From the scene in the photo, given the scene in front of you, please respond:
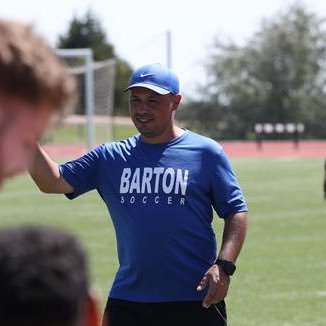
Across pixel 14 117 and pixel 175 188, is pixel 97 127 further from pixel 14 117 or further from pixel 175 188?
pixel 14 117

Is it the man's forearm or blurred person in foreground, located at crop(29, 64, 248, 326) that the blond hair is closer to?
blurred person in foreground, located at crop(29, 64, 248, 326)

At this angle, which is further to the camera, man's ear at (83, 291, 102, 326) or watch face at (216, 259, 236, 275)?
watch face at (216, 259, 236, 275)

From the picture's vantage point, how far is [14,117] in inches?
71.9

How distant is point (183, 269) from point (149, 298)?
220 mm

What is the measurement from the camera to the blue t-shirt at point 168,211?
537 cm

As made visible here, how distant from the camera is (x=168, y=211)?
5.37m

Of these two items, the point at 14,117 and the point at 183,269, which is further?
the point at 183,269

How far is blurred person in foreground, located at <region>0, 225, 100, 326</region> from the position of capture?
1562mm

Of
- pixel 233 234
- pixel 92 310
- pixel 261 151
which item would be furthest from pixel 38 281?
pixel 261 151

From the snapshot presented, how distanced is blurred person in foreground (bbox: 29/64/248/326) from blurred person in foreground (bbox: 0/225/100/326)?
12.1 ft

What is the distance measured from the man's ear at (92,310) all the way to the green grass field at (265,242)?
0.46 ft

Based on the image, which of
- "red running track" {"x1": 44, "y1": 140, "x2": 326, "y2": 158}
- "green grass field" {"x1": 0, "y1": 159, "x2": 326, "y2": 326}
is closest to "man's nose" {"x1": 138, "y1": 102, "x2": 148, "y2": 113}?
"green grass field" {"x1": 0, "y1": 159, "x2": 326, "y2": 326}

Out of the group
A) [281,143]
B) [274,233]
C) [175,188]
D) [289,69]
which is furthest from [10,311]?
[289,69]

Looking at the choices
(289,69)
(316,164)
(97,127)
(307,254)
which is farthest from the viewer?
(289,69)
